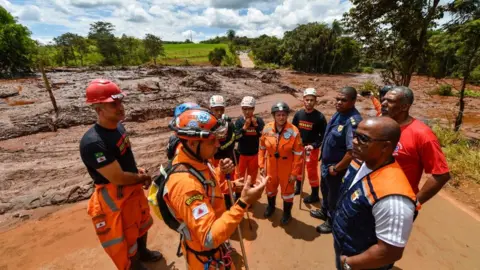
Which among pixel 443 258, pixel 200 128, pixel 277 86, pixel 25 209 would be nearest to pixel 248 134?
pixel 200 128

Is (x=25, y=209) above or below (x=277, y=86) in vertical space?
below

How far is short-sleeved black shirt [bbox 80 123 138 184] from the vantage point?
240cm

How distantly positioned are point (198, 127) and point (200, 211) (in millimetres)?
595

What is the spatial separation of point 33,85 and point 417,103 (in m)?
28.3

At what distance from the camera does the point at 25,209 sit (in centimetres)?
485

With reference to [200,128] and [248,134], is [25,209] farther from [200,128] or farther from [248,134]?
[200,128]

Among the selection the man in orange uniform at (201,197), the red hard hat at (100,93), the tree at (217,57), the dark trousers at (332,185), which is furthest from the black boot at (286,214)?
the tree at (217,57)

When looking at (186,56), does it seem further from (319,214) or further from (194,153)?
(194,153)

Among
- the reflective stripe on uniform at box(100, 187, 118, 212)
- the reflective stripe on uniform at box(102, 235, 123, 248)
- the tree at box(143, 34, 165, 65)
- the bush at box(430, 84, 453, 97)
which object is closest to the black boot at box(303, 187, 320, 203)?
the reflective stripe on uniform at box(102, 235, 123, 248)

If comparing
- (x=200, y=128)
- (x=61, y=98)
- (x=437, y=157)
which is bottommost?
(x=61, y=98)

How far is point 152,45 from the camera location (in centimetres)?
4472

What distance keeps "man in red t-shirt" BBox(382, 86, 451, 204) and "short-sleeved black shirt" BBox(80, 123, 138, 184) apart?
3.04 m

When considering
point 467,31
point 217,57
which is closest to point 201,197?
point 467,31

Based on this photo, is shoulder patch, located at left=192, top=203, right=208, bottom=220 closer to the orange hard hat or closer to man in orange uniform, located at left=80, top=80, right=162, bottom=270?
the orange hard hat
